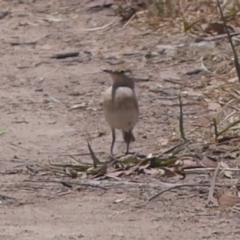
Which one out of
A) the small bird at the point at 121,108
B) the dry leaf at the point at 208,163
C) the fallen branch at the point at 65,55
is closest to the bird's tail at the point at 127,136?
the small bird at the point at 121,108

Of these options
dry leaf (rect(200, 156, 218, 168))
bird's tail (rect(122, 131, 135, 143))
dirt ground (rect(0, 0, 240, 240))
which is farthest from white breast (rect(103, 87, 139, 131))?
dry leaf (rect(200, 156, 218, 168))

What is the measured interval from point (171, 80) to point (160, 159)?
2318mm

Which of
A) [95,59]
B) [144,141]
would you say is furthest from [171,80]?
[144,141]

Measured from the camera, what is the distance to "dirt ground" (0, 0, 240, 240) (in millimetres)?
4680

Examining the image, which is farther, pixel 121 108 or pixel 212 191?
pixel 121 108

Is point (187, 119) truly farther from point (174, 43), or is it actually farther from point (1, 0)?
point (1, 0)

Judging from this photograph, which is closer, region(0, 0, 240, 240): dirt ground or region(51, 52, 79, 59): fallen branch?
region(0, 0, 240, 240): dirt ground

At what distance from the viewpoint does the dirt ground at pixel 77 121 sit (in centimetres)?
468

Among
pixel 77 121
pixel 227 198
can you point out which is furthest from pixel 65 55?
pixel 227 198

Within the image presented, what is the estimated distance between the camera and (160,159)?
5602 millimetres

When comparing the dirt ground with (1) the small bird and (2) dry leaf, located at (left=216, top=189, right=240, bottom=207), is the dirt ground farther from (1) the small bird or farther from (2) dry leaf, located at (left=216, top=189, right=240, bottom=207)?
(1) the small bird

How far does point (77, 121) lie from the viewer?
6.90 metres

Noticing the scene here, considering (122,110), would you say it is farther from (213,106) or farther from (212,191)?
(213,106)

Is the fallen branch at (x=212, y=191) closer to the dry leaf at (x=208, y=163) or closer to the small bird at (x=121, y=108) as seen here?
the dry leaf at (x=208, y=163)
